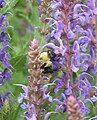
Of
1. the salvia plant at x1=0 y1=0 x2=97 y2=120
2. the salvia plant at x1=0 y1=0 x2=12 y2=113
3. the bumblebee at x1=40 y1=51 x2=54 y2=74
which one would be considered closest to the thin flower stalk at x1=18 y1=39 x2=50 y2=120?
the salvia plant at x1=0 y1=0 x2=97 y2=120

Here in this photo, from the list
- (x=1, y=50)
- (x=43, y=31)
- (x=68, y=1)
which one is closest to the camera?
(x=68, y=1)

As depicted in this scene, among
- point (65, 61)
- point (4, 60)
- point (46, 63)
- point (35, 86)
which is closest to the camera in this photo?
point (35, 86)

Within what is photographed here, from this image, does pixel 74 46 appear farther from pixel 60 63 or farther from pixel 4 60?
pixel 4 60

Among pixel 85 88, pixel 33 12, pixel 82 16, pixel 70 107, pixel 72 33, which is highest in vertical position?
pixel 33 12

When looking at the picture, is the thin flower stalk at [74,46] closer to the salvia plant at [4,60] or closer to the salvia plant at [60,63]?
the salvia plant at [60,63]

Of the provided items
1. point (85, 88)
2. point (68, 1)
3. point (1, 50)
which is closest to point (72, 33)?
point (68, 1)

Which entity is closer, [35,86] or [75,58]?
[35,86]

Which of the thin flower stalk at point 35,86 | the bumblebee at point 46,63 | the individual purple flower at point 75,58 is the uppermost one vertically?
the bumblebee at point 46,63

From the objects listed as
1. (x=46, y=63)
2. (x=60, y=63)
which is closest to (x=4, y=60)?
(x=46, y=63)

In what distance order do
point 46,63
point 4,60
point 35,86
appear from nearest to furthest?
point 35,86, point 46,63, point 4,60

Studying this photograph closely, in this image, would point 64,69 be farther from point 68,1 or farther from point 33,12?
point 33,12

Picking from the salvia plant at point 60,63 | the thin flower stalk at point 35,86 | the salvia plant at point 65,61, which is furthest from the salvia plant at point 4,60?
the thin flower stalk at point 35,86
